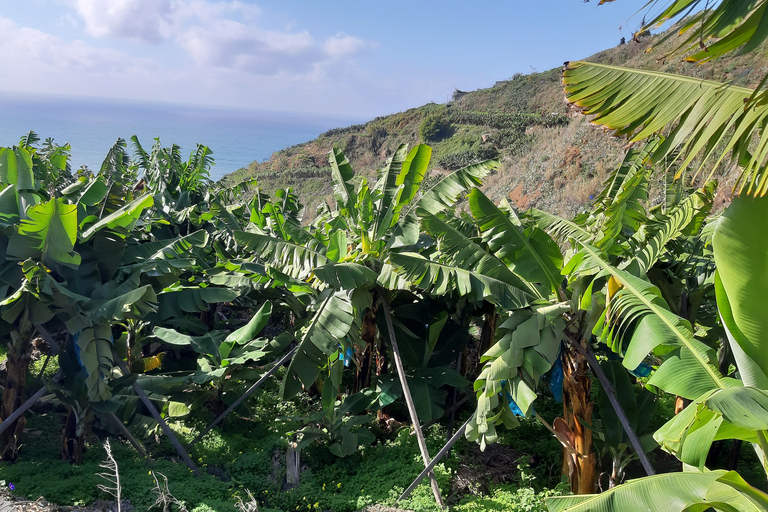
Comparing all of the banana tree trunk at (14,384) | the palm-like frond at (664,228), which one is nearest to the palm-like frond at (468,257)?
the palm-like frond at (664,228)

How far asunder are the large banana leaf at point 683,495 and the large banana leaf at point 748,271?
72 cm

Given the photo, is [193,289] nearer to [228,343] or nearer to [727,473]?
[228,343]

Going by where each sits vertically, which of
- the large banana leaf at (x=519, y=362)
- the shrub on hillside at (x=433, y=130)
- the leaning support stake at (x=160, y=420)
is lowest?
the leaning support stake at (x=160, y=420)

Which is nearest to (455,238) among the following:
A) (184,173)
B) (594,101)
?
(594,101)

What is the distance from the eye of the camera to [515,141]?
34.3 m

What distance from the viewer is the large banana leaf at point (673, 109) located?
9.43 ft

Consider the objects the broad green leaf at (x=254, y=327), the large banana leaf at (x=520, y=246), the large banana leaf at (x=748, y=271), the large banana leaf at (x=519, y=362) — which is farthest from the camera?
the broad green leaf at (x=254, y=327)

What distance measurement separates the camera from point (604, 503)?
149 inches

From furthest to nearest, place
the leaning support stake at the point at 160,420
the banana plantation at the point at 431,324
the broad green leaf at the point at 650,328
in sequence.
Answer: the leaning support stake at the point at 160,420
the broad green leaf at the point at 650,328
the banana plantation at the point at 431,324

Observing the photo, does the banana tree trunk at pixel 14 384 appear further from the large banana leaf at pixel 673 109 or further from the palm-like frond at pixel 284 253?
the large banana leaf at pixel 673 109

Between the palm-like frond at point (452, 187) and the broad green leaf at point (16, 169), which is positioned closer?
the palm-like frond at point (452, 187)

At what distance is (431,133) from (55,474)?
1517 inches

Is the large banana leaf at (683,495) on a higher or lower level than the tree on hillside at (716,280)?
lower

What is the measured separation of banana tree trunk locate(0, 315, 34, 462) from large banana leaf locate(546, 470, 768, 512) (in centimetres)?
723
